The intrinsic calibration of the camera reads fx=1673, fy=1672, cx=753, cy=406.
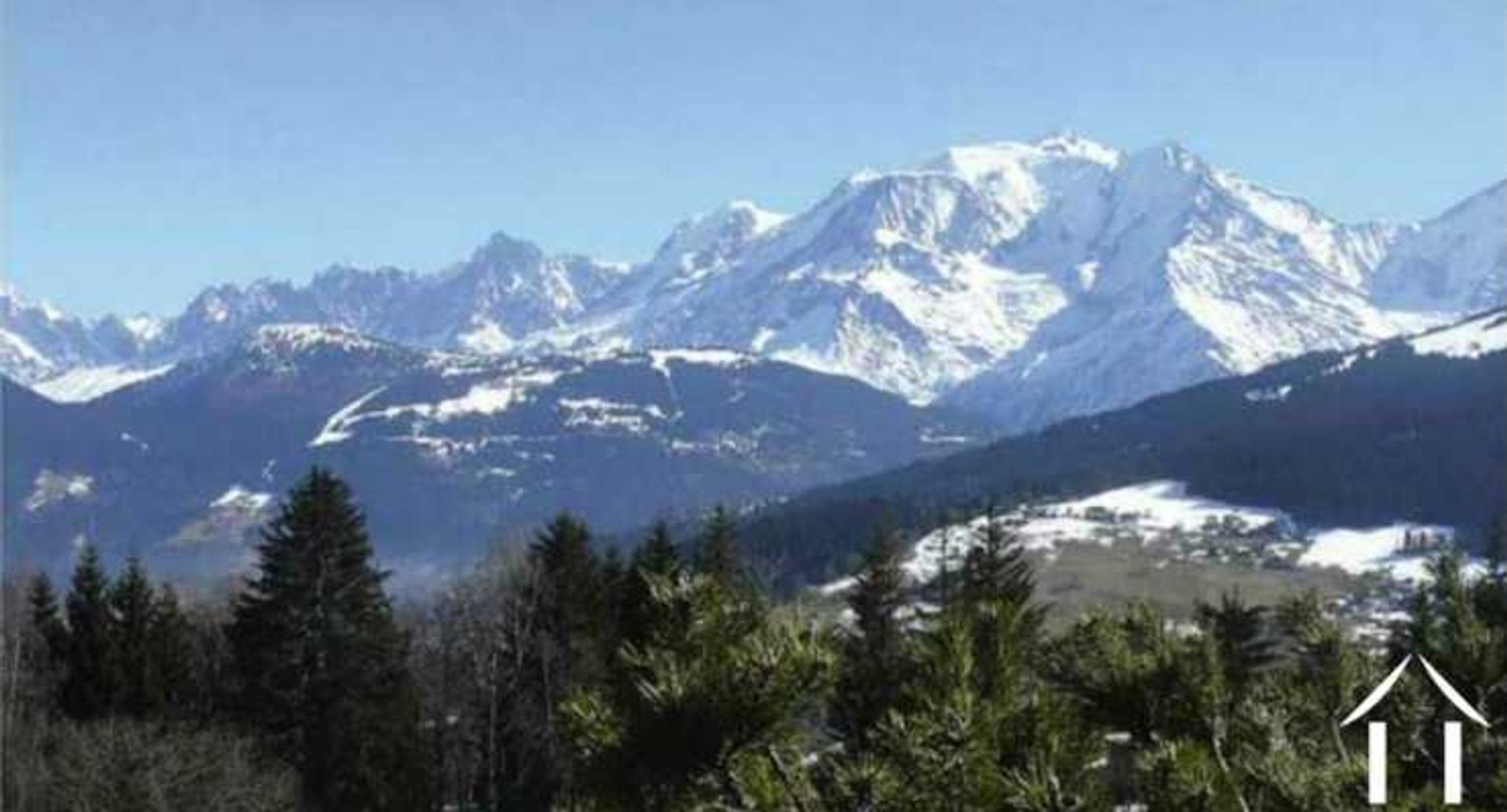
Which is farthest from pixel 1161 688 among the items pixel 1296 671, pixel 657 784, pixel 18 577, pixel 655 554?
pixel 18 577

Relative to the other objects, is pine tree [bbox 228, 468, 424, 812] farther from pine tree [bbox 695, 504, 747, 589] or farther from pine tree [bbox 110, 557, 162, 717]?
pine tree [bbox 695, 504, 747, 589]

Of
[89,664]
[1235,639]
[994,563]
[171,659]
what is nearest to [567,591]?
[171,659]

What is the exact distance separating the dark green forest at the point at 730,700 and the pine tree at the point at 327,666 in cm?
12

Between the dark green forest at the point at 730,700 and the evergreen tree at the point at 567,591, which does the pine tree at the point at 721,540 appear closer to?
the dark green forest at the point at 730,700

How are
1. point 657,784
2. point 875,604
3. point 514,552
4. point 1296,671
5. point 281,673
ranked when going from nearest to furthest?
point 657,784, point 1296,671, point 281,673, point 875,604, point 514,552

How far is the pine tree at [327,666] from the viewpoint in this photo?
72.3 m

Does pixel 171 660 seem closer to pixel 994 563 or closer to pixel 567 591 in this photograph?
pixel 567 591

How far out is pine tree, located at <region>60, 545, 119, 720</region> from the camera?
243 ft

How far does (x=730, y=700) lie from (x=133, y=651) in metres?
66.7

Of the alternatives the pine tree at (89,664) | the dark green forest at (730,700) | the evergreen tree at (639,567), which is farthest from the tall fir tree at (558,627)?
the pine tree at (89,664)

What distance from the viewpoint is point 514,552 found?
440ft

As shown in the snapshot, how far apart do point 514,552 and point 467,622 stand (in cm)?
3377

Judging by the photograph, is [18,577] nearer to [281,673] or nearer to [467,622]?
[467,622]

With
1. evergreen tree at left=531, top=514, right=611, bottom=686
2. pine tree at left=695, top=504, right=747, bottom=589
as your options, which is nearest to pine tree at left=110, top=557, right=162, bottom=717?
evergreen tree at left=531, top=514, right=611, bottom=686
